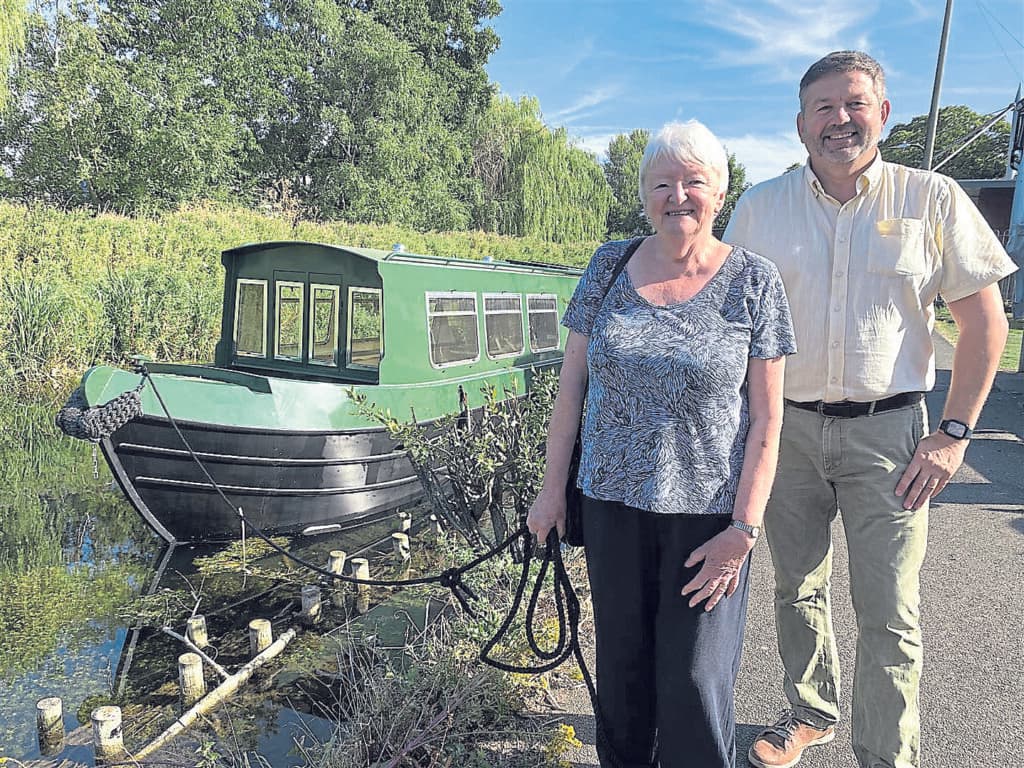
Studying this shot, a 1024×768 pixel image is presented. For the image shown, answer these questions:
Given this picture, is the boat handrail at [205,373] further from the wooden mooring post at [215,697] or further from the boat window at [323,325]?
the wooden mooring post at [215,697]

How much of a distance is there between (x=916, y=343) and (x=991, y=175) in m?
52.1

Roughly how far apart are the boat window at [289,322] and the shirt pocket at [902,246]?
5777 mm

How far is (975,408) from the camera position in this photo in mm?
2359

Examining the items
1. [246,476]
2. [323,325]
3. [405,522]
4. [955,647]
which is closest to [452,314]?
[323,325]

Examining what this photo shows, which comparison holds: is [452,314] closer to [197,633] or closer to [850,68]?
[197,633]

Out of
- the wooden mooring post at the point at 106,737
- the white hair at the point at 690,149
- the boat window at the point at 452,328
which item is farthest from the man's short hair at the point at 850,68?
the boat window at the point at 452,328

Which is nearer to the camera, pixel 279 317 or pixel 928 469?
pixel 928 469

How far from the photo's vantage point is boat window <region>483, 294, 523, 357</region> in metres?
7.91

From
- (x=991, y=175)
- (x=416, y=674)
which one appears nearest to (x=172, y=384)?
(x=416, y=674)

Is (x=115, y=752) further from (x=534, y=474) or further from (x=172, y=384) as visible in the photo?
(x=172, y=384)

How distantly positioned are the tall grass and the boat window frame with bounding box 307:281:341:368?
18.7 ft

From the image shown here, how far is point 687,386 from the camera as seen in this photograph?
6.41 feet

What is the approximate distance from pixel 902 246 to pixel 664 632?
4.55ft

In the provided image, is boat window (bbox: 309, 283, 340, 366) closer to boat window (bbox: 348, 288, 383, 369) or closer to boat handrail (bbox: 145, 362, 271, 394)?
boat window (bbox: 348, 288, 383, 369)
